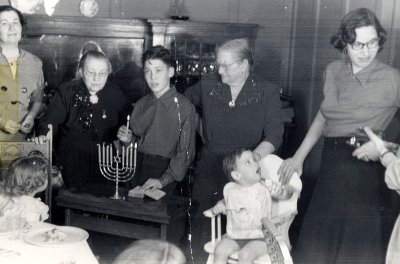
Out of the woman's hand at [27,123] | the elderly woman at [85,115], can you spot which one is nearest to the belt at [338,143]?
the elderly woman at [85,115]

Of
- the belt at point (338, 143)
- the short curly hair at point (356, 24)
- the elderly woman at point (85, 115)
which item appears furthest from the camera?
the elderly woman at point (85, 115)

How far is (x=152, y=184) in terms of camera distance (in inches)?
109

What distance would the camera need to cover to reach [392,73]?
7.98ft

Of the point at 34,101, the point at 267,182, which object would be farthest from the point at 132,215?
the point at 34,101

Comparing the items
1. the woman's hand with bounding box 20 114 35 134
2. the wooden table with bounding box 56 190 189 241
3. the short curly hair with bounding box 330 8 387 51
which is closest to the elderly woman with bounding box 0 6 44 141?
the woman's hand with bounding box 20 114 35 134

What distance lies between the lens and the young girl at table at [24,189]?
225 cm

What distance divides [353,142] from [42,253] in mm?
1336

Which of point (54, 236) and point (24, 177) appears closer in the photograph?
point (54, 236)

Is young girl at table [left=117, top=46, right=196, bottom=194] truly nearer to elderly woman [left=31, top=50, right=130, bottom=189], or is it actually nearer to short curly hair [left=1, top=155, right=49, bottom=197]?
elderly woman [left=31, top=50, right=130, bottom=189]

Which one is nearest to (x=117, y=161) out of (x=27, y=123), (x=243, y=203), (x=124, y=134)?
(x=124, y=134)

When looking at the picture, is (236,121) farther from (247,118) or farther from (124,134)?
(124,134)

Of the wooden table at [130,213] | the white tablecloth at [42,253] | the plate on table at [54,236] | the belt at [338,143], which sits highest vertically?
the belt at [338,143]

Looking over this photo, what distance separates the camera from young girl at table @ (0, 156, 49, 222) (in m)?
2.25

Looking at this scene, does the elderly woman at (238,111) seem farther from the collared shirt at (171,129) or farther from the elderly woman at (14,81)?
the elderly woman at (14,81)
